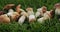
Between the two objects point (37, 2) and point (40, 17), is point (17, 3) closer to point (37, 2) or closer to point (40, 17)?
point (37, 2)

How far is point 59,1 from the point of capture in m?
3.05

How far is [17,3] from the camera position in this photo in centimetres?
311

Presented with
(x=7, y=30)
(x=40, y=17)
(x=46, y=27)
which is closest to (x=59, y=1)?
(x=40, y=17)

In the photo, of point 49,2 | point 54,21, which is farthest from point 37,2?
point 54,21

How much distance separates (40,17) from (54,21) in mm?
209

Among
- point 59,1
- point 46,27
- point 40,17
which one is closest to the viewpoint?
point 46,27

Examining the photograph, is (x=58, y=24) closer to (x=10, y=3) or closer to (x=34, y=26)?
(x=34, y=26)

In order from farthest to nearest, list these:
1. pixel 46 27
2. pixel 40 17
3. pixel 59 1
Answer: pixel 59 1 → pixel 40 17 → pixel 46 27

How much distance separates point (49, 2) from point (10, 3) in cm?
48

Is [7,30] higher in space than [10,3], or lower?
lower

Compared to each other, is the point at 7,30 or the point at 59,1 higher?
the point at 59,1

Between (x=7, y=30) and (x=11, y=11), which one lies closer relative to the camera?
(x=7, y=30)

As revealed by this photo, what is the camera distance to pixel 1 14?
282 cm

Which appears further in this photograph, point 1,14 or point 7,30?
point 1,14
